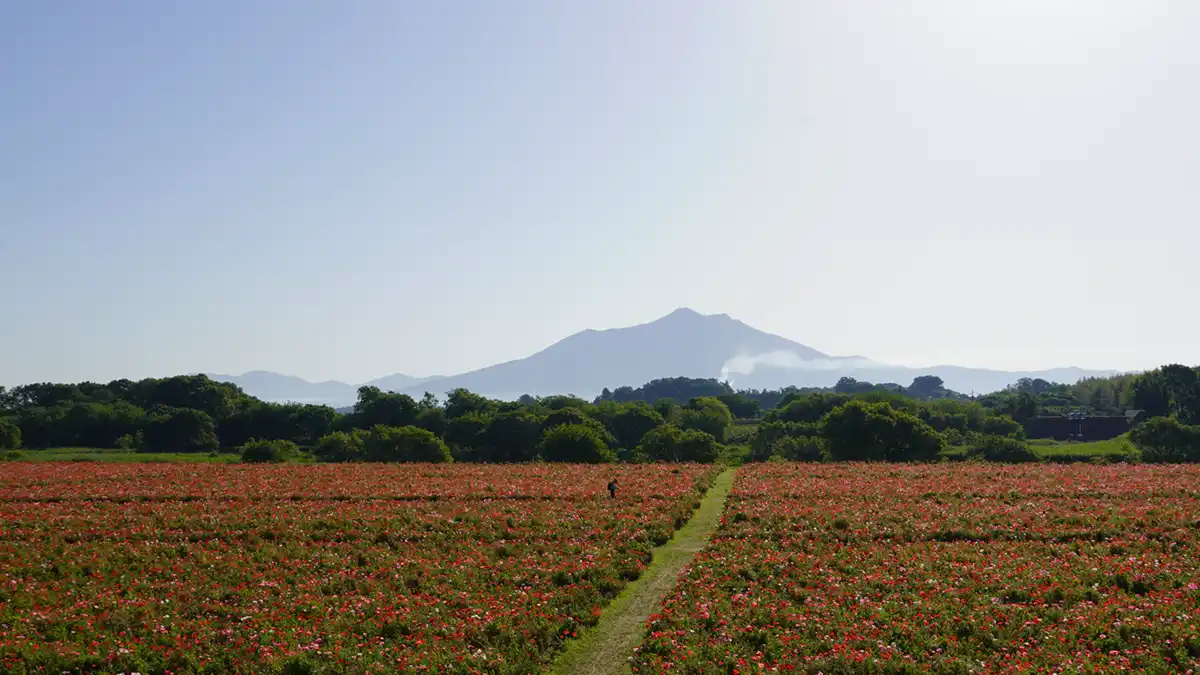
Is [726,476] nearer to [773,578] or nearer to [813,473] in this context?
[813,473]

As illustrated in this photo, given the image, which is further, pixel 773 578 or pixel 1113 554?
pixel 1113 554

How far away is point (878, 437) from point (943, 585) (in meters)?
45.4

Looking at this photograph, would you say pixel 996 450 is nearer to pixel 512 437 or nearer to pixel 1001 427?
pixel 1001 427

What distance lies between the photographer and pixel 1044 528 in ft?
95.7

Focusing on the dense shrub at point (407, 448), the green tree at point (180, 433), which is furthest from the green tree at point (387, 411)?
the dense shrub at point (407, 448)

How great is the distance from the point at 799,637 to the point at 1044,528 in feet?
50.8

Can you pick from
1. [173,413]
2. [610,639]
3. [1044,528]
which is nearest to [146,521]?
[610,639]

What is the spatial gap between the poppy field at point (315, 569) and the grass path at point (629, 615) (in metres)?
0.44

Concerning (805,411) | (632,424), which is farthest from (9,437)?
(805,411)

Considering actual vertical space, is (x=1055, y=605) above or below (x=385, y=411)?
below

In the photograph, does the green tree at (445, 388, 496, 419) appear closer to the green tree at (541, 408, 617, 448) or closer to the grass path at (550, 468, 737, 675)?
the green tree at (541, 408, 617, 448)

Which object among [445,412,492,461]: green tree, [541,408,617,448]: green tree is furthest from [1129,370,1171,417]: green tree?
[445,412,492,461]: green tree

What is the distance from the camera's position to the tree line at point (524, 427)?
66.2 metres

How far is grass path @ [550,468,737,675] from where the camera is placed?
18.5 metres
